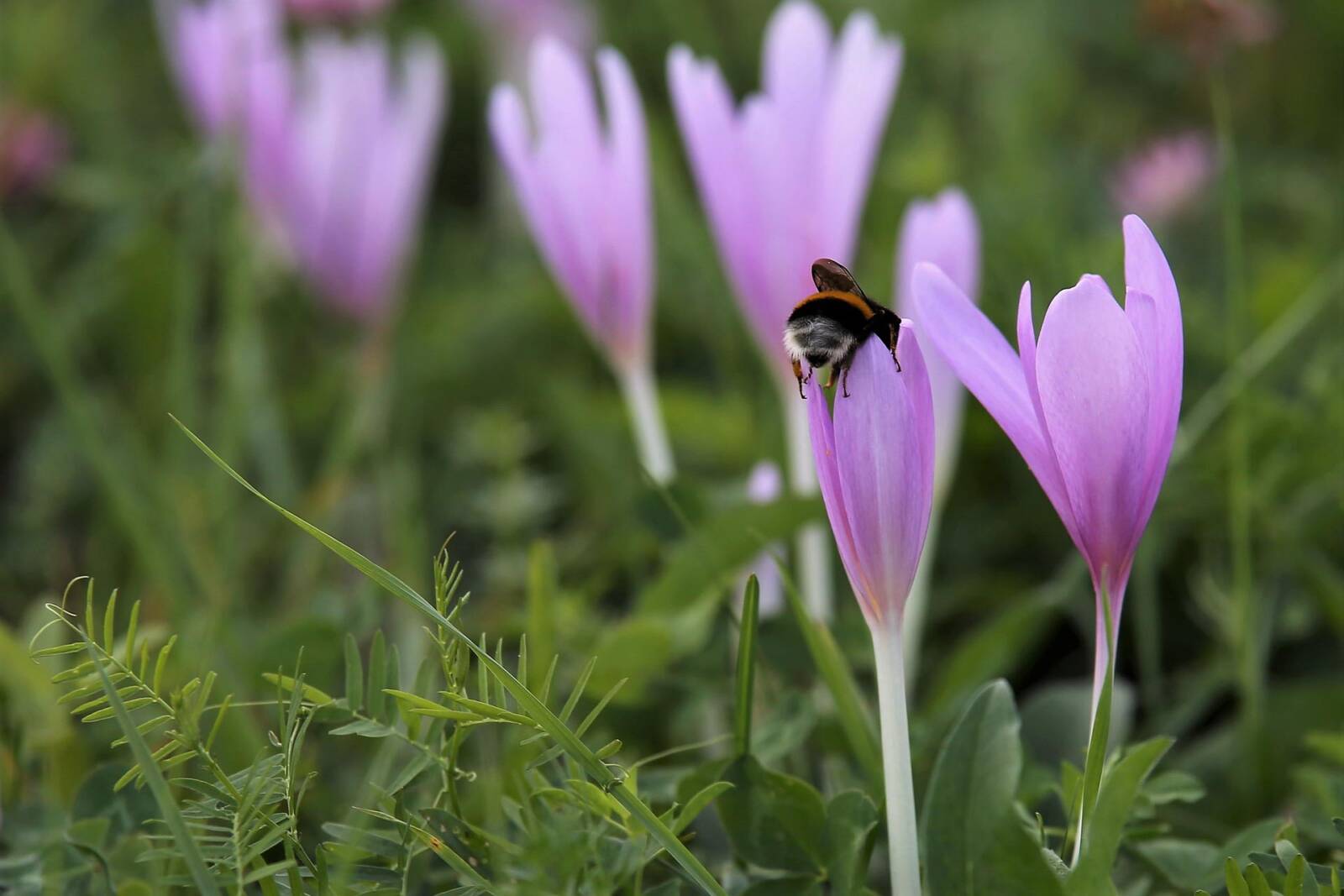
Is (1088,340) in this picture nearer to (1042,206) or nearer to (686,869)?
(686,869)

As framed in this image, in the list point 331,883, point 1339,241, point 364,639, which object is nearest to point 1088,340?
point 331,883

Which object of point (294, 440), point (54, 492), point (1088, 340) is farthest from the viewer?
point (294, 440)

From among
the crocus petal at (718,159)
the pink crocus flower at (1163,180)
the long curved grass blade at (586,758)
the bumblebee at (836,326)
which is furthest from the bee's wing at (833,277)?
the pink crocus flower at (1163,180)

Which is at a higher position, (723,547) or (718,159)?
(718,159)

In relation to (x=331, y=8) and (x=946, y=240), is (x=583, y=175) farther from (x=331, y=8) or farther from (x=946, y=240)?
(x=331, y=8)

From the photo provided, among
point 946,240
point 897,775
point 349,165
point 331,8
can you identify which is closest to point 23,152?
point 331,8
